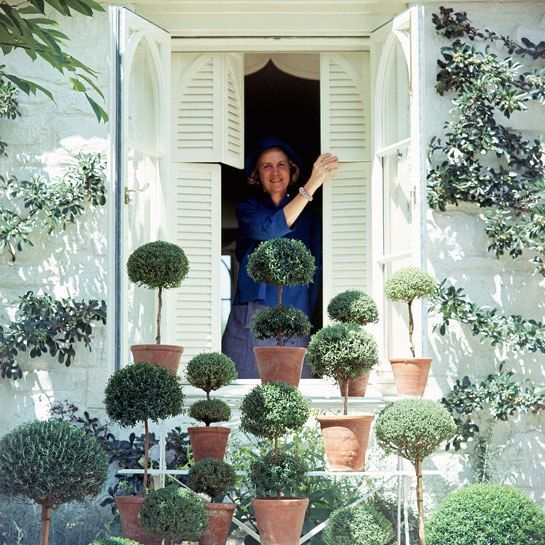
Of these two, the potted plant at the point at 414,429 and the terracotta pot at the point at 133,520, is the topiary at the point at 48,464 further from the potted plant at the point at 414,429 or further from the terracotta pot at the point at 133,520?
the potted plant at the point at 414,429

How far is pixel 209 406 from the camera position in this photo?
6.62m

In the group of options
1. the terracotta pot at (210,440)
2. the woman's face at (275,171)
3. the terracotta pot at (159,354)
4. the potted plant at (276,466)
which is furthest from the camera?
the woman's face at (275,171)

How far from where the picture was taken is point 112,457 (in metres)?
7.31

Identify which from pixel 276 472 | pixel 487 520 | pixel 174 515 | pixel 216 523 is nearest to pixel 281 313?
pixel 276 472

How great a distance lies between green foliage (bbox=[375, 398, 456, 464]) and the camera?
20.0 ft

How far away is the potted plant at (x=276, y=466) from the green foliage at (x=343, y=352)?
0.77 feet

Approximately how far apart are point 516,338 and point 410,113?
1.32 meters

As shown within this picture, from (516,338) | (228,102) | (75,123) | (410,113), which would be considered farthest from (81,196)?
(516,338)

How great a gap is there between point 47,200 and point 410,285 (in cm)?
209

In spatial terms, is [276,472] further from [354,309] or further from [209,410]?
[354,309]

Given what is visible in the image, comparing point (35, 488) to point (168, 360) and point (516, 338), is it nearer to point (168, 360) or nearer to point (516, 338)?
point (168, 360)

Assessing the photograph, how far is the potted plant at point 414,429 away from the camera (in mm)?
6109

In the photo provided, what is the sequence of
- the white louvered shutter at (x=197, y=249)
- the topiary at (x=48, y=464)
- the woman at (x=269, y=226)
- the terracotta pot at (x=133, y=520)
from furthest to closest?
the woman at (x=269, y=226)
the white louvered shutter at (x=197, y=249)
the terracotta pot at (x=133, y=520)
the topiary at (x=48, y=464)

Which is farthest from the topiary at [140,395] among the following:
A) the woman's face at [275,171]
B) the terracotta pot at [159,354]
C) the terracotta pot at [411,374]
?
the woman's face at [275,171]
